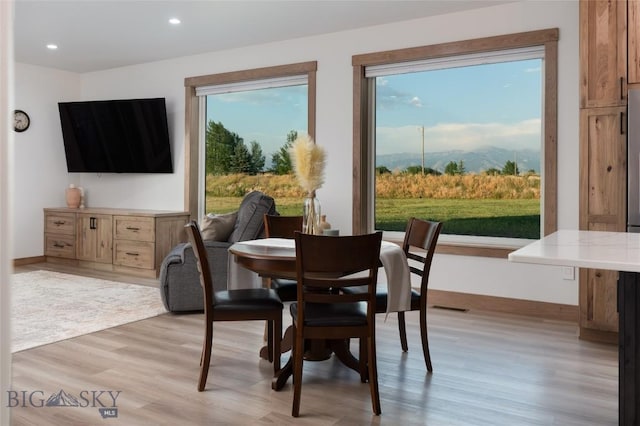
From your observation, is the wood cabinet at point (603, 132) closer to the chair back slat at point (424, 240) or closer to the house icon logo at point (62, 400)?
the chair back slat at point (424, 240)

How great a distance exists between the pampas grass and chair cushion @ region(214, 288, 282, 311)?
0.64m

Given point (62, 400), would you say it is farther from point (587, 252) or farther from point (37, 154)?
point (37, 154)

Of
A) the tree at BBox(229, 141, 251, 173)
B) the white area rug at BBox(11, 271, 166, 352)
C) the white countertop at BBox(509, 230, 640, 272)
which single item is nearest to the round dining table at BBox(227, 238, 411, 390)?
the white countertop at BBox(509, 230, 640, 272)

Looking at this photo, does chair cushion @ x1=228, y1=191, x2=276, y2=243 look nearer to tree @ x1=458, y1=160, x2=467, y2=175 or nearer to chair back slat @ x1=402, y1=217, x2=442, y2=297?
chair back slat @ x1=402, y1=217, x2=442, y2=297

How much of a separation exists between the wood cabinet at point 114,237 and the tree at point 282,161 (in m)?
1.26

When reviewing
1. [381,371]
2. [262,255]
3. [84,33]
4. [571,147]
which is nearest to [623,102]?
[571,147]

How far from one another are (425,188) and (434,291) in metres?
1.01

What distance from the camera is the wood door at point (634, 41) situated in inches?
135

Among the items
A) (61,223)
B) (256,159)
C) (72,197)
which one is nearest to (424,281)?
(256,159)

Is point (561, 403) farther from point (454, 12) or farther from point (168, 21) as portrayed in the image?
point (168, 21)

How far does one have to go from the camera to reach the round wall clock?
22.0 ft

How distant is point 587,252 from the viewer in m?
1.66

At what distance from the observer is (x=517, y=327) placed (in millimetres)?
3980

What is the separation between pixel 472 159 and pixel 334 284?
2937 mm
